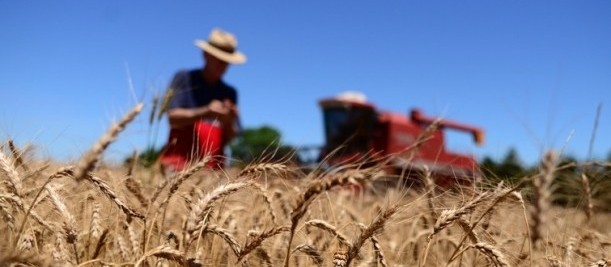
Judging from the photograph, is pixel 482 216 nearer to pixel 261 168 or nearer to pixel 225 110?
pixel 261 168

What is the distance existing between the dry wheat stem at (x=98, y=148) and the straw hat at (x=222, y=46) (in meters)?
3.70

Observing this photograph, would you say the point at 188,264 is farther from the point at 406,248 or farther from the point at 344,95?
the point at 344,95

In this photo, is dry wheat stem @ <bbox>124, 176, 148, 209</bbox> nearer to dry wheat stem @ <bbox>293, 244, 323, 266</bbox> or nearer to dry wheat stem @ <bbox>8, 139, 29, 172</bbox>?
dry wheat stem @ <bbox>8, 139, 29, 172</bbox>

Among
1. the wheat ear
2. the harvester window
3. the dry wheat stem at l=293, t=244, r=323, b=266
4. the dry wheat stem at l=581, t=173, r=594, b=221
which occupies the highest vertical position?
the wheat ear

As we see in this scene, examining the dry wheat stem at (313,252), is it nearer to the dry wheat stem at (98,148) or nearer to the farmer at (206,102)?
the dry wheat stem at (98,148)

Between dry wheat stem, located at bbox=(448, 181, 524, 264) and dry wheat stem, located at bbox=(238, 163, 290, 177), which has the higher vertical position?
dry wheat stem, located at bbox=(238, 163, 290, 177)

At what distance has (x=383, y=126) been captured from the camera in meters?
12.1

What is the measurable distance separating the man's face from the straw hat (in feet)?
0.15

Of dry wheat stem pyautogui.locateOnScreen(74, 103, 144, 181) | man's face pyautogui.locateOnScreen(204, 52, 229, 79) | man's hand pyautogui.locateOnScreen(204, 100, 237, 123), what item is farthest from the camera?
man's face pyautogui.locateOnScreen(204, 52, 229, 79)

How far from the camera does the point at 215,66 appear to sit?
496cm

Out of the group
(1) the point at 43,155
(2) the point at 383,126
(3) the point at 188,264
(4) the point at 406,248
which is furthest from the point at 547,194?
(2) the point at 383,126

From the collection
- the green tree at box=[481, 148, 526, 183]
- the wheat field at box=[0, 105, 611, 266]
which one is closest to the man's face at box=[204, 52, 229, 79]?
the wheat field at box=[0, 105, 611, 266]

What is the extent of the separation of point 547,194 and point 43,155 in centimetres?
184

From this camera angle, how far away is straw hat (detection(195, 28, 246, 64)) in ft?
16.5
